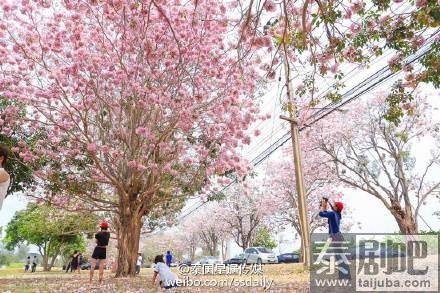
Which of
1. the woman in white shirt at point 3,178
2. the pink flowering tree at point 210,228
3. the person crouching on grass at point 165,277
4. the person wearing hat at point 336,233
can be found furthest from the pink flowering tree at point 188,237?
the woman in white shirt at point 3,178

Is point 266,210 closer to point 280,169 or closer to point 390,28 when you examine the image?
point 280,169

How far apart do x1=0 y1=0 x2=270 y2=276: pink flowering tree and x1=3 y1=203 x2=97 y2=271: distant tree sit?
8.12 metres

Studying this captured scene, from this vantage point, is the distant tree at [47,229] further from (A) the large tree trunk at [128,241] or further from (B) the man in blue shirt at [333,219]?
(B) the man in blue shirt at [333,219]

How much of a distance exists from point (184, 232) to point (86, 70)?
50.4m

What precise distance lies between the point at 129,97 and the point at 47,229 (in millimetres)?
18200

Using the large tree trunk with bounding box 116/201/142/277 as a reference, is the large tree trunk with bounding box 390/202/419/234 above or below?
above

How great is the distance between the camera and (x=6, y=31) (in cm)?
996

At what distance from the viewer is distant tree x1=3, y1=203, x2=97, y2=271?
913 inches

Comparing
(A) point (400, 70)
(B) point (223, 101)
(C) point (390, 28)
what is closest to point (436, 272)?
(A) point (400, 70)

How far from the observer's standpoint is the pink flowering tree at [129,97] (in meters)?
9.50

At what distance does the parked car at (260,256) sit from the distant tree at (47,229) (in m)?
10.7
